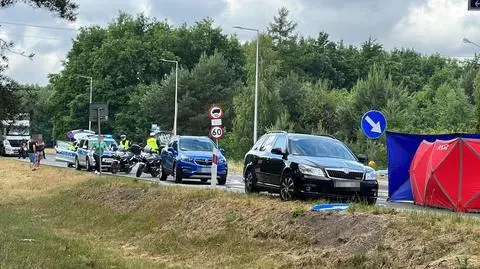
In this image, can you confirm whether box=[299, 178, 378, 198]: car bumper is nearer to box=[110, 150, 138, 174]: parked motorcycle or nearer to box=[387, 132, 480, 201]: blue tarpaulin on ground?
box=[387, 132, 480, 201]: blue tarpaulin on ground

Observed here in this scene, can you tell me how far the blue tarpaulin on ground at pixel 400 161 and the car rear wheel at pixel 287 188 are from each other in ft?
15.1

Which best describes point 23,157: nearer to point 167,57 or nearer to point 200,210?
point 167,57

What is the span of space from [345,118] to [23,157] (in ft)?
102

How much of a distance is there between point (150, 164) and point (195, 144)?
4.17 metres

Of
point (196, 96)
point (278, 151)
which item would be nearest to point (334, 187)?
point (278, 151)

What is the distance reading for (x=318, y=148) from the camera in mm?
16141

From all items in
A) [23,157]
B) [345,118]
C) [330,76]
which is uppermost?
[330,76]

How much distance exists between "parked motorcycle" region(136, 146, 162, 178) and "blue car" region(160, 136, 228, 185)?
101 inches

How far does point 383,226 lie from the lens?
1099 cm

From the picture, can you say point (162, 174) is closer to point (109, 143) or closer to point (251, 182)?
point (109, 143)

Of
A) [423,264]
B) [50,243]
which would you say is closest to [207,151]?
[50,243]

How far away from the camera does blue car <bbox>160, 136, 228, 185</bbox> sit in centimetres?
2478

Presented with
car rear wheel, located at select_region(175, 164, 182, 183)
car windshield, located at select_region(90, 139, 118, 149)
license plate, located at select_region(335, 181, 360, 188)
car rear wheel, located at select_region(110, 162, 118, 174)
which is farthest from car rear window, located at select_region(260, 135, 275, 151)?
car windshield, located at select_region(90, 139, 118, 149)

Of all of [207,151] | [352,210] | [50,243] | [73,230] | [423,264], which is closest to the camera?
[423,264]
